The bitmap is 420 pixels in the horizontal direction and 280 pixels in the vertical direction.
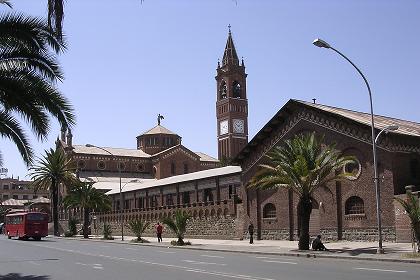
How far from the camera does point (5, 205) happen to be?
13025 cm

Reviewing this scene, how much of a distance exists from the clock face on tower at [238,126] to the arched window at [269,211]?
2740 inches

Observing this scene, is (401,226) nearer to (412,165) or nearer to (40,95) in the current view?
(412,165)

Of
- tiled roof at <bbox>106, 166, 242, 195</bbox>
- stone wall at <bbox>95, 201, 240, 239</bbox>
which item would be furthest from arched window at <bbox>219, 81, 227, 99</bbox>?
stone wall at <bbox>95, 201, 240, 239</bbox>

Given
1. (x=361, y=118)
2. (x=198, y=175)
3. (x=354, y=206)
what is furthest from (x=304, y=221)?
(x=198, y=175)

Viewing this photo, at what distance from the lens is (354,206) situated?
123 ft

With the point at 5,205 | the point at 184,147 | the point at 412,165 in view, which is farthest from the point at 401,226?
the point at 5,205

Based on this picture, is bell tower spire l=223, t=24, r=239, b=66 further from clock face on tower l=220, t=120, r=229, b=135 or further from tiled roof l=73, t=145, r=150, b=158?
tiled roof l=73, t=145, r=150, b=158

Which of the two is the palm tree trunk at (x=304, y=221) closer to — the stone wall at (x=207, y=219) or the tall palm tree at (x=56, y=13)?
the stone wall at (x=207, y=219)

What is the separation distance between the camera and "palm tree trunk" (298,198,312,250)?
30266 millimetres

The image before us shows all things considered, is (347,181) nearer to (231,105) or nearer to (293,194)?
(293,194)

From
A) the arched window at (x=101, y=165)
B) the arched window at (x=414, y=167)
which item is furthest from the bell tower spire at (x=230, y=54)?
the arched window at (x=414, y=167)

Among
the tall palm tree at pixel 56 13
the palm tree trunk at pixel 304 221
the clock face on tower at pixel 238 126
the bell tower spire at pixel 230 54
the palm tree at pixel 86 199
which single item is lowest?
the palm tree trunk at pixel 304 221

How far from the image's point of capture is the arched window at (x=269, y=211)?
44.1 meters

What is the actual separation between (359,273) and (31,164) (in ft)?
40.9
